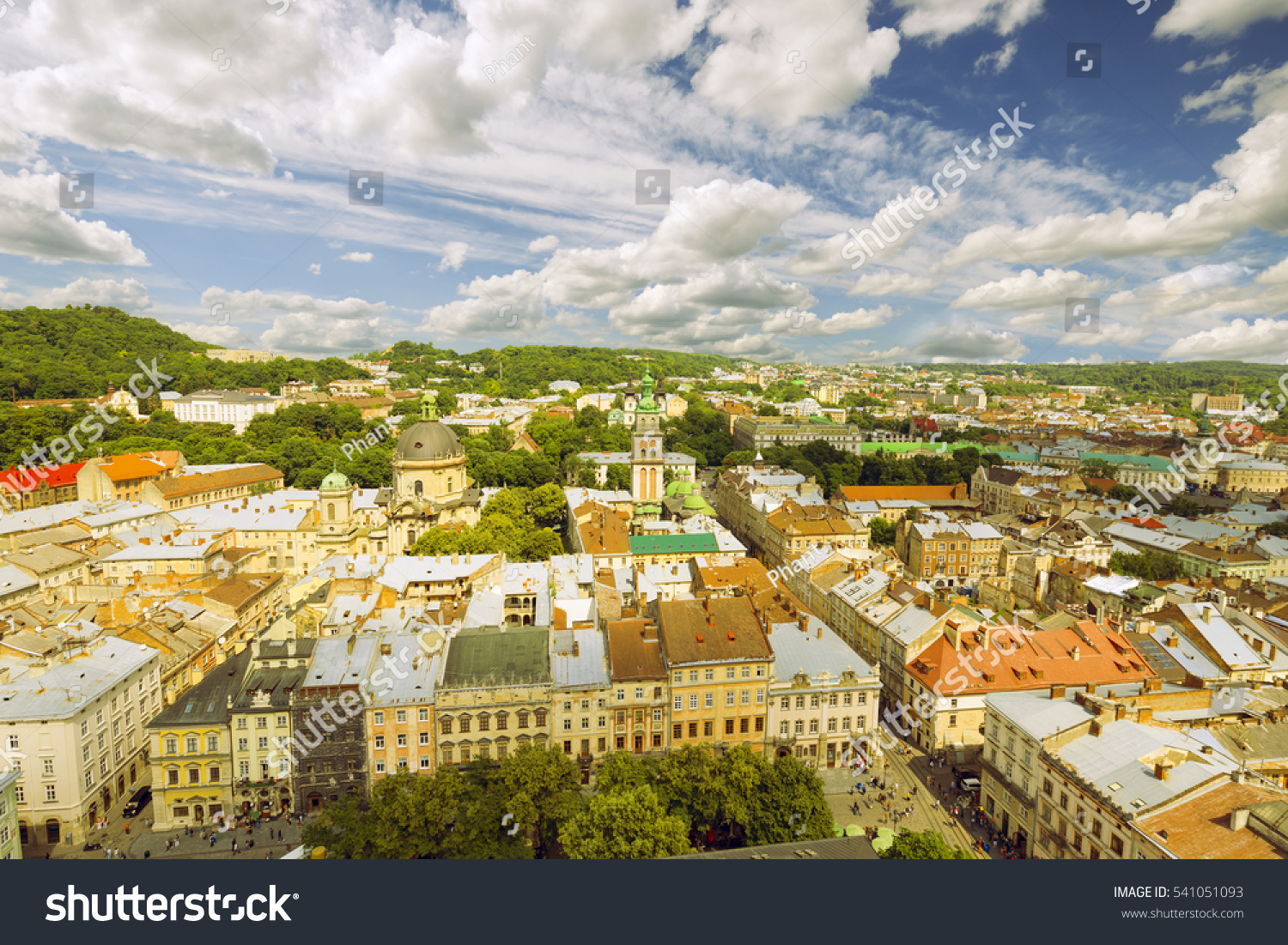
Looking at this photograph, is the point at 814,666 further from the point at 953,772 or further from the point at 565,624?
the point at 565,624

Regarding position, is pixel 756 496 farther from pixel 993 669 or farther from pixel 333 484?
pixel 333 484

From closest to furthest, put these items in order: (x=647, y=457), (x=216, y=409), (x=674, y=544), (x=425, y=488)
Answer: (x=674, y=544) < (x=425, y=488) < (x=647, y=457) < (x=216, y=409)

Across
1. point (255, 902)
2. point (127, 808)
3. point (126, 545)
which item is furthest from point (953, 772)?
point (126, 545)

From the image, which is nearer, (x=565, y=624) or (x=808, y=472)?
(x=565, y=624)

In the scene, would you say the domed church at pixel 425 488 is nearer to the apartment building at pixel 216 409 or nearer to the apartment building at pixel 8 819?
the apartment building at pixel 8 819

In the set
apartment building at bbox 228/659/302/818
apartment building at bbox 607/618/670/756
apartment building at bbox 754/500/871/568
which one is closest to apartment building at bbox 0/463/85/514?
apartment building at bbox 228/659/302/818

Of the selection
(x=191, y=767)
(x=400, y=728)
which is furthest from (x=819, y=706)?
(x=191, y=767)
